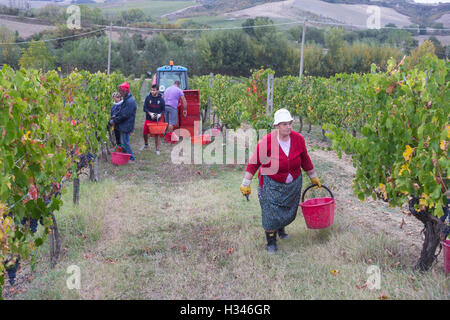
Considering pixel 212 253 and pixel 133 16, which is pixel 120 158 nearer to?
pixel 212 253

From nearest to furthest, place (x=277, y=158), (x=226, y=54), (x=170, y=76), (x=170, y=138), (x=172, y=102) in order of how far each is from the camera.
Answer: (x=277, y=158) < (x=172, y=102) < (x=170, y=138) < (x=170, y=76) < (x=226, y=54)

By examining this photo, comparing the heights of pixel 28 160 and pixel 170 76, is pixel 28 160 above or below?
below

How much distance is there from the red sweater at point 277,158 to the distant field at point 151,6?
89.6 metres

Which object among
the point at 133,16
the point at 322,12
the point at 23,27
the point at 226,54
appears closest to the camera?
the point at 226,54

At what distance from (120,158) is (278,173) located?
4.59 metres

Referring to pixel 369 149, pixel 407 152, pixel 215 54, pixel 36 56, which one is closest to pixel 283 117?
pixel 369 149

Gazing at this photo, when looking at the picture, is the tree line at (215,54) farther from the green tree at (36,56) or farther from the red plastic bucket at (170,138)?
the red plastic bucket at (170,138)

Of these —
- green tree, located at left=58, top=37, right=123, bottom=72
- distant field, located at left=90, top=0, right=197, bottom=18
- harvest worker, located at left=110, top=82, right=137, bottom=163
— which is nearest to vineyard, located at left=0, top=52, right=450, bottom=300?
harvest worker, located at left=110, top=82, right=137, bottom=163

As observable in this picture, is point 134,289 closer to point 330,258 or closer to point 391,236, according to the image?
point 330,258

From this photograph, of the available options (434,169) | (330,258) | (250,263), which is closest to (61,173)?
(250,263)

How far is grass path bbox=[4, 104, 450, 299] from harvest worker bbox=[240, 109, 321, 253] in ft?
1.21

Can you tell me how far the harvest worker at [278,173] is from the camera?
13.4ft

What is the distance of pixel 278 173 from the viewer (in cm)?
412

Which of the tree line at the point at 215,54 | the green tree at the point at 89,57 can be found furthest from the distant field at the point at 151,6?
the green tree at the point at 89,57
